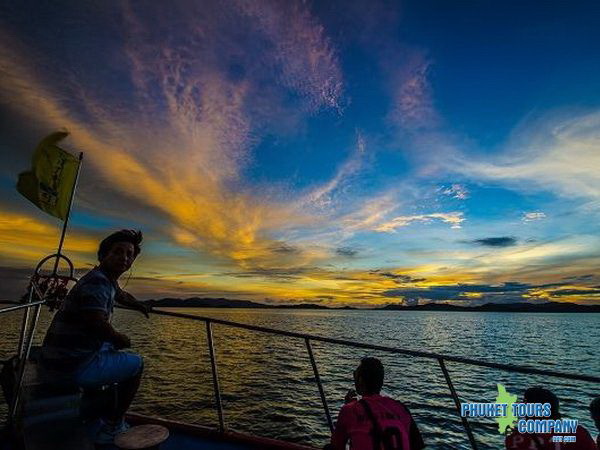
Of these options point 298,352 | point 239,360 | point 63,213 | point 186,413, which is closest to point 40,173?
point 63,213

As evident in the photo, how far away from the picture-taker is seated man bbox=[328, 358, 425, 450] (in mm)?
2863

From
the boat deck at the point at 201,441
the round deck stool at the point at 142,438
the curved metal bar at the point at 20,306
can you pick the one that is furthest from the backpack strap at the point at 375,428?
the curved metal bar at the point at 20,306

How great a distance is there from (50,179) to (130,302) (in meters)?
2.26

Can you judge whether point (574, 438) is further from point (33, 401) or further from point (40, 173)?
point (40, 173)

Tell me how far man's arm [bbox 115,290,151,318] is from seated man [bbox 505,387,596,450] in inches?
165

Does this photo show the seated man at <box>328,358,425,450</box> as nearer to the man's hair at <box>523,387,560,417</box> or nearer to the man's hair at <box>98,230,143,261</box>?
the man's hair at <box>523,387,560,417</box>

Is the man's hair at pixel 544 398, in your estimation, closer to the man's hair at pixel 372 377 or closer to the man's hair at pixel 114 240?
the man's hair at pixel 372 377

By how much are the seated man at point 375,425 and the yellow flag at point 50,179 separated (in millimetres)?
4636

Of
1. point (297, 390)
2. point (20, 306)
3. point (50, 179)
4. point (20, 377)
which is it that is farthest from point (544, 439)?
point (297, 390)

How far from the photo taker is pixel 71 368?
3.07m

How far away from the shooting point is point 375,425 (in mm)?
2918

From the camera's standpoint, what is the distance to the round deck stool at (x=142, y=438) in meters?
2.90

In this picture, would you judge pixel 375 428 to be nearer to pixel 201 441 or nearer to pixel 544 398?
pixel 544 398

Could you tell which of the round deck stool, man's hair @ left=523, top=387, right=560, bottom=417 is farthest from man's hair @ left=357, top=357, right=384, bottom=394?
the round deck stool
